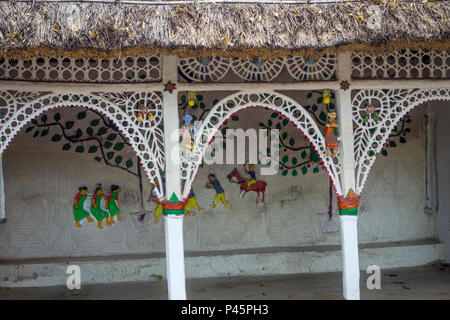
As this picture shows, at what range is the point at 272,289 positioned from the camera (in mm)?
7715

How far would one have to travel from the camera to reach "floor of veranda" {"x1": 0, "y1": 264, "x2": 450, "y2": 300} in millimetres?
7426

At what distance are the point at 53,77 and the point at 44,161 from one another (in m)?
1.85

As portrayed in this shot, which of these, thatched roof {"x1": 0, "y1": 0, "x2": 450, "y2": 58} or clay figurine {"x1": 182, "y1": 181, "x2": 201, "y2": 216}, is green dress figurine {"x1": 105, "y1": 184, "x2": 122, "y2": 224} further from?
thatched roof {"x1": 0, "y1": 0, "x2": 450, "y2": 58}

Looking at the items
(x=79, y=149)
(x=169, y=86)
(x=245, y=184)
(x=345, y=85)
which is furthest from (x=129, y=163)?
(x=345, y=85)

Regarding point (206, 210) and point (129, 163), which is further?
point (206, 210)

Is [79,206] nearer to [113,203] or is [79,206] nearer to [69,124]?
[113,203]

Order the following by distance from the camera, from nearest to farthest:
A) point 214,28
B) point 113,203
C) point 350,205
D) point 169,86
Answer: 1. point 214,28
2. point 169,86
3. point 350,205
4. point 113,203

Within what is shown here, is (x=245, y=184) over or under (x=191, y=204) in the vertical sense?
over

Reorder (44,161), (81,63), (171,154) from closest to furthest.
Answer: (171,154) → (81,63) → (44,161)

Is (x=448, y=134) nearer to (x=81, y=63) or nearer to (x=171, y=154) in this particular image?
(x=171, y=154)

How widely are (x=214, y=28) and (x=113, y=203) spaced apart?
3.24 m

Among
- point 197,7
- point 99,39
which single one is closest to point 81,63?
point 99,39
